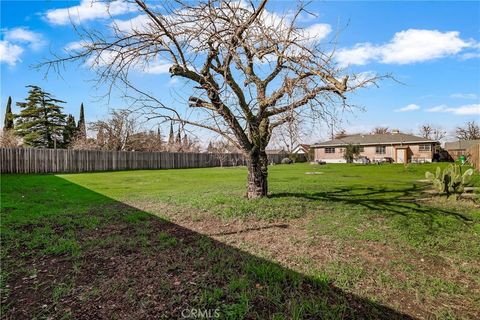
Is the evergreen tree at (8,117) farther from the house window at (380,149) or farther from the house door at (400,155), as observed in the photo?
the house door at (400,155)

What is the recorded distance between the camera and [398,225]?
5004 millimetres

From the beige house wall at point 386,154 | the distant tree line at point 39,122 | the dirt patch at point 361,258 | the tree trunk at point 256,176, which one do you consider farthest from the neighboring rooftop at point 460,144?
the distant tree line at point 39,122

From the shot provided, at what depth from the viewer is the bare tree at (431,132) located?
46.2 m

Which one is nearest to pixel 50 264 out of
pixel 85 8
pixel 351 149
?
pixel 85 8

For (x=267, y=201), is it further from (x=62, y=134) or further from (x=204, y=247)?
(x=62, y=134)

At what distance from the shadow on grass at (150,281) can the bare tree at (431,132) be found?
169 feet

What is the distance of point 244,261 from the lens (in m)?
3.58

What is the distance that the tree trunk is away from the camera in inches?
258

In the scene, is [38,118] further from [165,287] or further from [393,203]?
[165,287]

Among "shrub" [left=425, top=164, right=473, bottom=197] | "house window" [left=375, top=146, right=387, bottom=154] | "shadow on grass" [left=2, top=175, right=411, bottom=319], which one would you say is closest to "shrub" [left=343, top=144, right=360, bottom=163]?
"house window" [left=375, top=146, right=387, bottom=154]

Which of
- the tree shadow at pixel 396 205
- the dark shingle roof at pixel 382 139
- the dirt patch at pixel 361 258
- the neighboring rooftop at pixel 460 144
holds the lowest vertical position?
the dirt patch at pixel 361 258

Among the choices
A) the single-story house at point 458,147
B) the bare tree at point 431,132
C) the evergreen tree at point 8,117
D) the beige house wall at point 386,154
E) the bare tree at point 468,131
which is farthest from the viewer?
the bare tree at point 431,132

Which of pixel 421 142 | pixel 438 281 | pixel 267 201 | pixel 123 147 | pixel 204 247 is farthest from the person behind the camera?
pixel 421 142

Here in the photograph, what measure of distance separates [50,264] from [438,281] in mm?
4425
